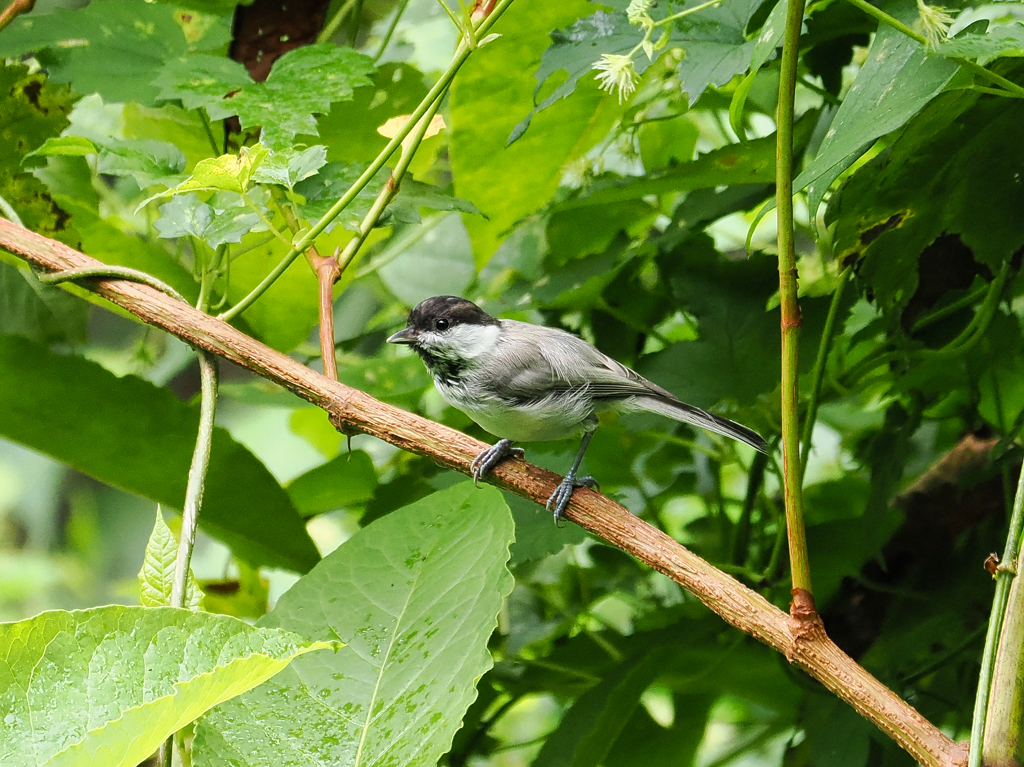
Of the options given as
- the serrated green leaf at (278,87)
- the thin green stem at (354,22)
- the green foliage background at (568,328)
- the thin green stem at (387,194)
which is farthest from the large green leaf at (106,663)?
the thin green stem at (354,22)

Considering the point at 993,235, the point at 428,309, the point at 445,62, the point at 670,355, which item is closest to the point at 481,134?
the point at 428,309

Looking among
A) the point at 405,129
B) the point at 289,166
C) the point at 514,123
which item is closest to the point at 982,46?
the point at 405,129

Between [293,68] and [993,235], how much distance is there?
1.00m

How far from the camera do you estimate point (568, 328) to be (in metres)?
1.88

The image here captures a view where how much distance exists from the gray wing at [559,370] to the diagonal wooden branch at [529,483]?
328 millimetres

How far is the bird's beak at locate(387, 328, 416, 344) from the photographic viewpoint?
1646 millimetres

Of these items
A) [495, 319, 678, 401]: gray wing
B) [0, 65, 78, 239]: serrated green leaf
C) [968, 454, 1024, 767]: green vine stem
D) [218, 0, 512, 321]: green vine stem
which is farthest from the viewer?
[495, 319, 678, 401]: gray wing

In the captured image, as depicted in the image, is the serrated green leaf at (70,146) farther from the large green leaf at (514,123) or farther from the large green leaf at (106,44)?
the large green leaf at (514,123)

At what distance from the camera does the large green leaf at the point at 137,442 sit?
140cm

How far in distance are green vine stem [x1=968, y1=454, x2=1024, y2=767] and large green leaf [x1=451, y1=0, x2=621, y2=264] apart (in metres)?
0.99

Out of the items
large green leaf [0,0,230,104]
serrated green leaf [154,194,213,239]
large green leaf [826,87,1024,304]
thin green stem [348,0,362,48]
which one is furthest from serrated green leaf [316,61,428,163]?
large green leaf [826,87,1024,304]

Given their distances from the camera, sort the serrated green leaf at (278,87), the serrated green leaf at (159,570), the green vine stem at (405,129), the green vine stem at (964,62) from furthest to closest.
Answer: the serrated green leaf at (278,87)
the green vine stem at (405,129)
the serrated green leaf at (159,570)
the green vine stem at (964,62)

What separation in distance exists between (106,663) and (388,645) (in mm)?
321

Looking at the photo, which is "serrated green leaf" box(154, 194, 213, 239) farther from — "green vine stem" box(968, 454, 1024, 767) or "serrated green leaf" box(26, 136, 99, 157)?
"green vine stem" box(968, 454, 1024, 767)
